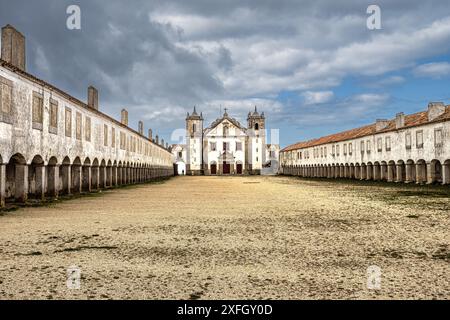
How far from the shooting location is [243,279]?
4.27 metres

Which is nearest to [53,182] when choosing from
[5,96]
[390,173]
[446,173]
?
[5,96]

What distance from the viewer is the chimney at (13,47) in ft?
47.6

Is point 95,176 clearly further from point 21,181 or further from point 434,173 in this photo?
point 434,173

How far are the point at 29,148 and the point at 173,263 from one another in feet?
37.5

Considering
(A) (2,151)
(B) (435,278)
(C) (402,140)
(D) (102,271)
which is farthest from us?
(C) (402,140)

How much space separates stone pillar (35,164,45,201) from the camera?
1470cm

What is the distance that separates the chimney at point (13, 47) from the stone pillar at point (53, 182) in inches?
193

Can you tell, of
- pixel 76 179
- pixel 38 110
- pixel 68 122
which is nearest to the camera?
pixel 38 110

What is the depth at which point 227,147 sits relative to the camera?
6744 cm

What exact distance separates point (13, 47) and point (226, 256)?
14.8 metres

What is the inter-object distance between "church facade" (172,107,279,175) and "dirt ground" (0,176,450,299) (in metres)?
57.6

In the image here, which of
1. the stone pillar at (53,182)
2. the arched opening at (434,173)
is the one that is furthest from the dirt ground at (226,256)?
the arched opening at (434,173)
